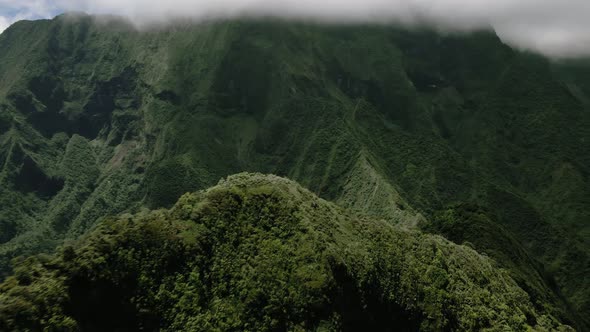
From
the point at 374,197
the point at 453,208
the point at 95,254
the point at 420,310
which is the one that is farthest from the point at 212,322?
the point at 374,197

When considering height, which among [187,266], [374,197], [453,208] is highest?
[187,266]

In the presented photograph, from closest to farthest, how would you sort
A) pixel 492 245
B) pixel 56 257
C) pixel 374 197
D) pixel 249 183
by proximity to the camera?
1. pixel 56 257
2. pixel 249 183
3. pixel 492 245
4. pixel 374 197

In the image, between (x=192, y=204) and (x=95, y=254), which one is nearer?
(x=95, y=254)

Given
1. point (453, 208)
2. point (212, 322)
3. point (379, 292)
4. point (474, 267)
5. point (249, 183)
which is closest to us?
point (212, 322)

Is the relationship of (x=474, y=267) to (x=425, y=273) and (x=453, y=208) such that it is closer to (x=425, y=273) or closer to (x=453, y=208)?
(x=425, y=273)

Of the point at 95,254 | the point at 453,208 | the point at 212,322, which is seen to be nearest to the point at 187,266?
the point at 212,322

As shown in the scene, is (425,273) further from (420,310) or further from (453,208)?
(453,208)

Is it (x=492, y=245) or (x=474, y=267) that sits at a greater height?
(x=474, y=267)
